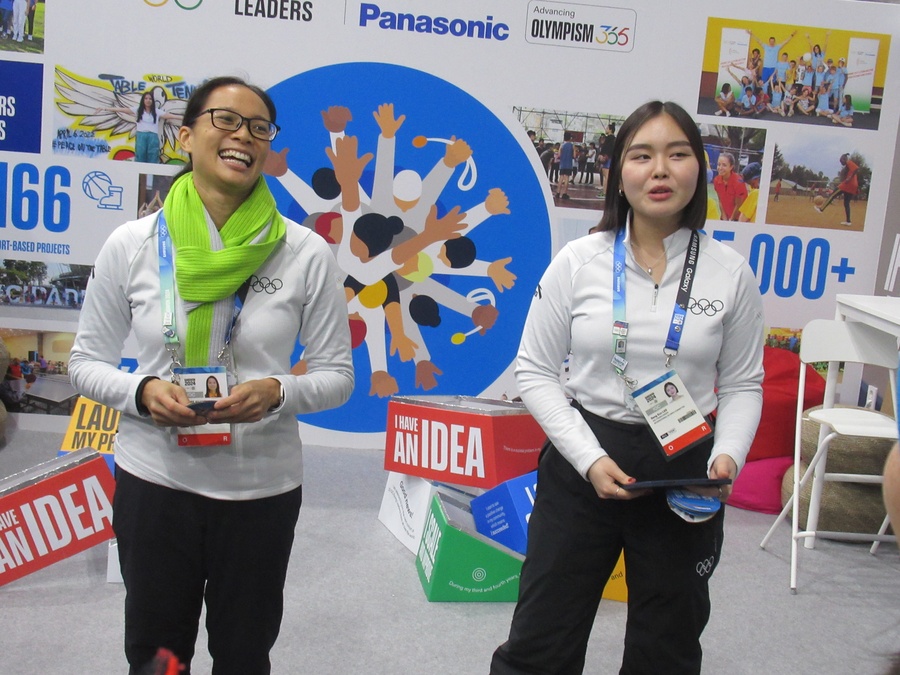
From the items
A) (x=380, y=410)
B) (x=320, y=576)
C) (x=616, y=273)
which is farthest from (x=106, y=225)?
(x=616, y=273)

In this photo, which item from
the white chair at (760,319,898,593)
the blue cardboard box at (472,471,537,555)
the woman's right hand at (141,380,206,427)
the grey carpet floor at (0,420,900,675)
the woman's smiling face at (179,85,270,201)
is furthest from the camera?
the white chair at (760,319,898,593)

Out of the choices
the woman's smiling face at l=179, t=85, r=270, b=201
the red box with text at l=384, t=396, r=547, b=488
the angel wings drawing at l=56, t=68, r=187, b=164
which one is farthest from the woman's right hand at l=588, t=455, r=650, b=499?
the angel wings drawing at l=56, t=68, r=187, b=164

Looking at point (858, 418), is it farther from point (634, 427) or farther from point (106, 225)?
point (106, 225)

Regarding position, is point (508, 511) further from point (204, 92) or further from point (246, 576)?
point (204, 92)

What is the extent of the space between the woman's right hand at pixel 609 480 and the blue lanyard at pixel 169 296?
708mm

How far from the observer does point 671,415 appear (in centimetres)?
162

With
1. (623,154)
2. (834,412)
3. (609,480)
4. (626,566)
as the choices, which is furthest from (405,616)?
(834,412)

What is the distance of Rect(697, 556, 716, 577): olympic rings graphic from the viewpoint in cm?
168

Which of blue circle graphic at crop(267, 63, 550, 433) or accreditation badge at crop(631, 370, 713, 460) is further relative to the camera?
blue circle graphic at crop(267, 63, 550, 433)

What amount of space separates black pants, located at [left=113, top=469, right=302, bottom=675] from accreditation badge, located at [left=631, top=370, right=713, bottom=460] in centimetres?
70

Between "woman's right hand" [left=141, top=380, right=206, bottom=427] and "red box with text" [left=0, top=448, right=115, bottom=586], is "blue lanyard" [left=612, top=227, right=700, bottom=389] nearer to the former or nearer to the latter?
"woman's right hand" [left=141, top=380, right=206, bottom=427]

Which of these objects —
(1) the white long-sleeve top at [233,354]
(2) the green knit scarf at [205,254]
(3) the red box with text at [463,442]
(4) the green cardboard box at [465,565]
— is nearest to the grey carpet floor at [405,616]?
(4) the green cardboard box at [465,565]

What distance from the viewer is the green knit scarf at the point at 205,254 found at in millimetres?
1572

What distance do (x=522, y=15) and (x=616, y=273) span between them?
111 inches
